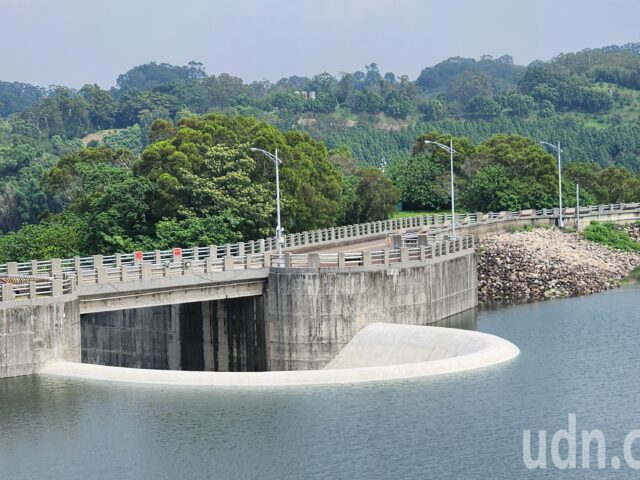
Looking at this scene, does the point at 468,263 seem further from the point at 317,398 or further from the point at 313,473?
the point at 313,473

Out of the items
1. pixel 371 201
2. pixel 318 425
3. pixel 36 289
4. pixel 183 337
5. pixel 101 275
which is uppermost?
pixel 371 201

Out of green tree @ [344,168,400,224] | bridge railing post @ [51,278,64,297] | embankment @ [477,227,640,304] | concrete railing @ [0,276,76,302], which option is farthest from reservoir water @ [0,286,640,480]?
green tree @ [344,168,400,224]

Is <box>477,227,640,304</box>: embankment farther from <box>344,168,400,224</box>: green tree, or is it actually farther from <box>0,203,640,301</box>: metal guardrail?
<box>344,168,400,224</box>: green tree

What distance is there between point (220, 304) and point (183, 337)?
3.50 meters

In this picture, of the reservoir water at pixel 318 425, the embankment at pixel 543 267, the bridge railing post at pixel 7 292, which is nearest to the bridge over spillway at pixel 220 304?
the bridge railing post at pixel 7 292

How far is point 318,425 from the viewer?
53.2 m

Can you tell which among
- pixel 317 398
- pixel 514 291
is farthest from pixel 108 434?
pixel 514 291

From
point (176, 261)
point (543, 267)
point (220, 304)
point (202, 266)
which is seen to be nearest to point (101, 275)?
point (202, 266)

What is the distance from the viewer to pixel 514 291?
93.1m

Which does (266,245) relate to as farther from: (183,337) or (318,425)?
(318,425)
